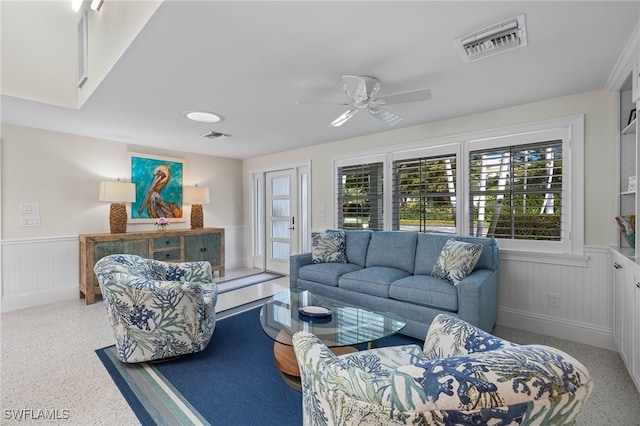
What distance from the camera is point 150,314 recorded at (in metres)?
2.24

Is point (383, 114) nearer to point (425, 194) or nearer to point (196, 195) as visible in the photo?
point (425, 194)

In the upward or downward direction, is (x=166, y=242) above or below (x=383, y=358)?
above

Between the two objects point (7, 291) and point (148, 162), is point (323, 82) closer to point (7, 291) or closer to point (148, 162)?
point (148, 162)

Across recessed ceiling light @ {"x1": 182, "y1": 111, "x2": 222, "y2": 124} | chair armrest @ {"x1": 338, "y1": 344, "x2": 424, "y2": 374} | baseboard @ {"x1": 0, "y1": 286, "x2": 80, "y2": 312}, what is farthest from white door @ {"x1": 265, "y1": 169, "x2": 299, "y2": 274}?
chair armrest @ {"x1": 338, "y1": 344, "x2": 424, "y2": 374}

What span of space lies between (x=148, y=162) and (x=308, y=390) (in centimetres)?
497

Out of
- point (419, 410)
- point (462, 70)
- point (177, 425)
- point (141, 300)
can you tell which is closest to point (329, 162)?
point (462, 70)

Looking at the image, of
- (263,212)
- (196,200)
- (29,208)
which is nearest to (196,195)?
(196,200)

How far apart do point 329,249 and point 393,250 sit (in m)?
0.82

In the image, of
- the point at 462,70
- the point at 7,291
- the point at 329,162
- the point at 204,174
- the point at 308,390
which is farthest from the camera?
the point at 204,174

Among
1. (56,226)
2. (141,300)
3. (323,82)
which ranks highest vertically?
(323,82)

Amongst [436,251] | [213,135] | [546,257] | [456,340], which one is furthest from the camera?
[213,135]

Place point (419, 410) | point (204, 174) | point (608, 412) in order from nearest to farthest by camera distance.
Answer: point (419, 410) < point (608, 412) < point (204, 174)

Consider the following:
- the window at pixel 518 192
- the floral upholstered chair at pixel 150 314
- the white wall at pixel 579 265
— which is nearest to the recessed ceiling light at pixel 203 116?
the floral upholstered chair at pixel 150 314

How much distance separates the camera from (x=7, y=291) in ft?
12.0
